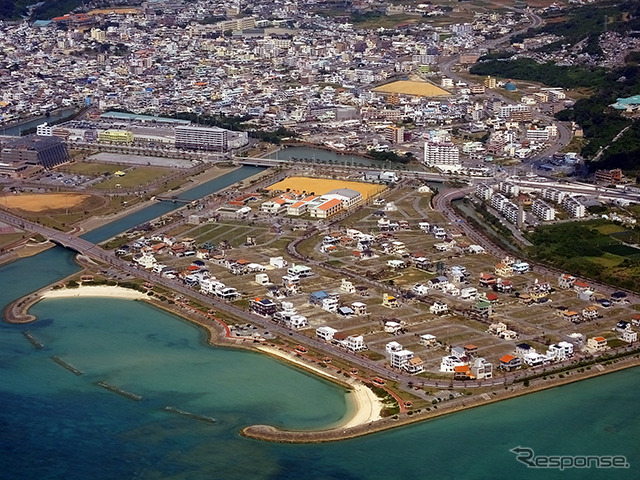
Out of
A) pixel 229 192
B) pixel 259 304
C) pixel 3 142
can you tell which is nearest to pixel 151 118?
pixel 3 142

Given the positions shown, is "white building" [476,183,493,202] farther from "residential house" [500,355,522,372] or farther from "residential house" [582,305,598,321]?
"residential house" [500,355,522,372]

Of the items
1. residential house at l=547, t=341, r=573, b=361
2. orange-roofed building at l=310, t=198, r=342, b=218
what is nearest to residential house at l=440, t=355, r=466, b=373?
residential house at l=547, t=341, r=573, b=361

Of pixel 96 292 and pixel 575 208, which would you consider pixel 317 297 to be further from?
pixel 575 208

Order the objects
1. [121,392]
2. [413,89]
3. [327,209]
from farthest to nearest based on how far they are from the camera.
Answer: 1. [413,89]
2. [327,209]
3. [121,392]

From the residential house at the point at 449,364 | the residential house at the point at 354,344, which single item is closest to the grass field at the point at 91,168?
the residential house at the point at 354,344

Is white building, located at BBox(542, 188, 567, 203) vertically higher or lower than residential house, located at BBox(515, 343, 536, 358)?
higher

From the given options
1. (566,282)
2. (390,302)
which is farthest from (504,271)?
(390,302)
